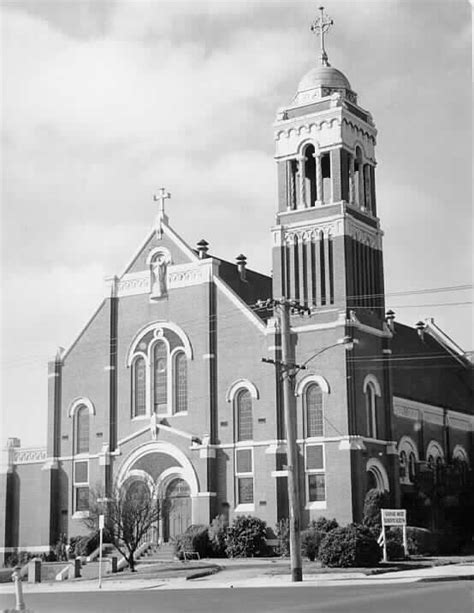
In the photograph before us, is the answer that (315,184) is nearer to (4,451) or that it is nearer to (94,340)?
(94,340)

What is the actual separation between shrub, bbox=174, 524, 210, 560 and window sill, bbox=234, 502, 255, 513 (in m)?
2.07

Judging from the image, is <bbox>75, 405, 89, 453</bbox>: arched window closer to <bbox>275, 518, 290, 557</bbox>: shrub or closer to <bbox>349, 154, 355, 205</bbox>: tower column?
<bbox>275, 518, 290, 557</bbox>: shrub

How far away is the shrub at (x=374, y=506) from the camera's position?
47656 millimetres

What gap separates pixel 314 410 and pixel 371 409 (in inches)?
115

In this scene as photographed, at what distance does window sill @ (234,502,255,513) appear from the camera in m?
51.1

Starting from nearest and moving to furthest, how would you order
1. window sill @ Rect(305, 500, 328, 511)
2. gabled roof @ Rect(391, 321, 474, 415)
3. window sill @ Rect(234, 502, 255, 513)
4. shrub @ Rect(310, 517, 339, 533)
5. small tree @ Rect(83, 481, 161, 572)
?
small tree @ Rect(83, 481, 161, 572)
shrub @ Rect(310, 517, 339, 533)
window sill @ Rect(305, 500, 328, 511)
window sill @ Rect(234, 502, 255, 513)
gabled roof @ Rect(391, 321, 474, 415)

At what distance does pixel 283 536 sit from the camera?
159ft

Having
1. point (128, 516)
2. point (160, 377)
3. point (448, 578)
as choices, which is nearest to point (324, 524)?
point (128, 516)

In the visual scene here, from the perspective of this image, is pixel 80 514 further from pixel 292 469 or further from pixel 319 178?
pixel 292 469

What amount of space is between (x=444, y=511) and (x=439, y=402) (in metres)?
14.5

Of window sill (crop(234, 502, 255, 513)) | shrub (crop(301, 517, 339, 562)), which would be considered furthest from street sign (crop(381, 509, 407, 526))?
window sill (crop(234, 502, 255, 513))

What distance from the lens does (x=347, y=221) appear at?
53031 mm

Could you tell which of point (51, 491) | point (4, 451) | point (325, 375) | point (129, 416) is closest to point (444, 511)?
point (325, 375)

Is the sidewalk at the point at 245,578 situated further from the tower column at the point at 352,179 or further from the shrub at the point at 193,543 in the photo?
the tower column at the point at 352,179
